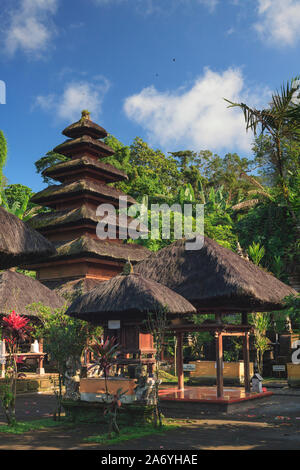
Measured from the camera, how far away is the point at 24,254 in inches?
371

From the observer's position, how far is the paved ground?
895 cm

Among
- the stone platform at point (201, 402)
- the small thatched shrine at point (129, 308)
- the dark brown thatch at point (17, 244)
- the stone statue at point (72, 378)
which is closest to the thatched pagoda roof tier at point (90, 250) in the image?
the stone platform at point (201, 402)

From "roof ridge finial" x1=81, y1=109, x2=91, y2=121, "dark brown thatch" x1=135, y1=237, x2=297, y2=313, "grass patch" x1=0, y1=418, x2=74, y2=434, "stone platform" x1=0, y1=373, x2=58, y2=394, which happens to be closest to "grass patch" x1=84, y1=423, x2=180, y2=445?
"grass patch" x1=0, y1=418, x2=74, y2=434

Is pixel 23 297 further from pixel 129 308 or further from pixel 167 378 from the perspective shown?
pixel 129 308

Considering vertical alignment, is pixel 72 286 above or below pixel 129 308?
above

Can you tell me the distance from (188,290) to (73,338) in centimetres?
415

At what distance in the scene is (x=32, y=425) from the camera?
36.5 feet

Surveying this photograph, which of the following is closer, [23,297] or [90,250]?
[23,297]

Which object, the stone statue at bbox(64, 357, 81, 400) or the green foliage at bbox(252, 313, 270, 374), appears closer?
the stone statue at bbox(64, 357, 81, 400)

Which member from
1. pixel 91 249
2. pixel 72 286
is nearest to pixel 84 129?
pixel 91 249

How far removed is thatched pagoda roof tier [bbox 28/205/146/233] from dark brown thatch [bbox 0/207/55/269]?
1625 centimetres

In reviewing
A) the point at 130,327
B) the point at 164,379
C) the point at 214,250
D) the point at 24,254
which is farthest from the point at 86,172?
the point at 24,254

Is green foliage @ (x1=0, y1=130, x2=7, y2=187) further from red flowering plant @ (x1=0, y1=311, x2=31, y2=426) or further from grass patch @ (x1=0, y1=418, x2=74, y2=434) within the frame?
grass patch @ (x1=0, y1=418, x2=74, y2=434)

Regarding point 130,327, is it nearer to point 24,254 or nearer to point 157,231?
point 24,254
